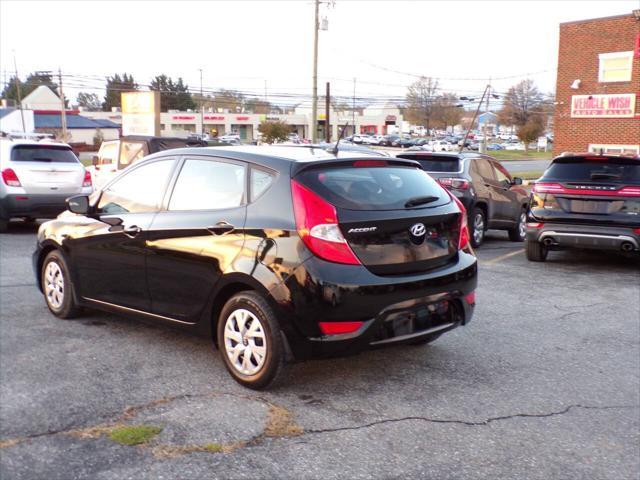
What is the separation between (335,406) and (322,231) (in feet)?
3.65

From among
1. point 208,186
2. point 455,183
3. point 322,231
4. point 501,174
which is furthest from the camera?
point 501,174

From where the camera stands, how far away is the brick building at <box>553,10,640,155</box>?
78.4 feet

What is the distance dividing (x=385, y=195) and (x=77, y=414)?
2.42 m

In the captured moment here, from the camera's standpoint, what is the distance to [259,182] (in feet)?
14.8

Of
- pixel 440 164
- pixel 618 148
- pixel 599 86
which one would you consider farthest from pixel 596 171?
pixel 599 86

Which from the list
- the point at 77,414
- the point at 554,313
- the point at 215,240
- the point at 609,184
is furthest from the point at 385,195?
the point at 609,184

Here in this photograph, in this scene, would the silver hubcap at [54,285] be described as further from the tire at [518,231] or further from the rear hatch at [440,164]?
the tire at [518,231]

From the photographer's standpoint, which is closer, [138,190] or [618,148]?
[138,190]

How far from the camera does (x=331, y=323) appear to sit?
161 inches

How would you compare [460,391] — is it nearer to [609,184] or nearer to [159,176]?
[159,176]

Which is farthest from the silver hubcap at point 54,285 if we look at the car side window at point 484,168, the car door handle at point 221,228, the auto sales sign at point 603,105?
the auto sales sign at point 603,105

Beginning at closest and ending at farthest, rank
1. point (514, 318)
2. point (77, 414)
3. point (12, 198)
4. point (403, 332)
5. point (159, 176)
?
point (77, 414) → point (403, 332) → point (159, 176) → point (514, 318) → point (12, 198)

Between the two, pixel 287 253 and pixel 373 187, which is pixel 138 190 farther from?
pixel 373 187

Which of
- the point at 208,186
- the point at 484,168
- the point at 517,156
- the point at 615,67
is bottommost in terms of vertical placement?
the point at 517,156
